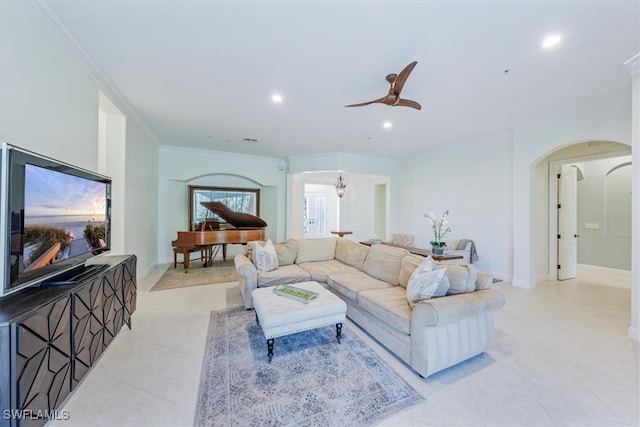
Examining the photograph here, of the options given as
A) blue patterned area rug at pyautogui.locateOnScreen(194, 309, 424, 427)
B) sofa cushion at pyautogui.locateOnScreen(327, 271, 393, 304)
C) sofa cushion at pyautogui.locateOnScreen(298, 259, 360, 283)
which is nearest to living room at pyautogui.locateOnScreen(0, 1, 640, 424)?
blue patterned area rug at pyautogui.locateOnScreen(194, 309, 424, 427)

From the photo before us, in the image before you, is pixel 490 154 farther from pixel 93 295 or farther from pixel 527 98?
pixel 93 295

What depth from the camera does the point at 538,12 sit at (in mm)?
1895

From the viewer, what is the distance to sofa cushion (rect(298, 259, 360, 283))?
11.4 ft

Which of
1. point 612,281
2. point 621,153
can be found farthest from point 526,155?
point 612,281

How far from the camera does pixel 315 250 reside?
4.23 meters

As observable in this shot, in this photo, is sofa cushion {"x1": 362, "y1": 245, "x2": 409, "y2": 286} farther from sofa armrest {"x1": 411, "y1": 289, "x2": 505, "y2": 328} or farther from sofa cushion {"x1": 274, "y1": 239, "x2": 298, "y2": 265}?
sofa cushion {"x1": 274, "y1": 239, "x2": 298, "y2": 265}

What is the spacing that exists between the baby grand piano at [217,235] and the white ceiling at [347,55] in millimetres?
2234

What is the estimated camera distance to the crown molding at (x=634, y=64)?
2400 millimetres

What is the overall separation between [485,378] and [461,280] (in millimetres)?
753

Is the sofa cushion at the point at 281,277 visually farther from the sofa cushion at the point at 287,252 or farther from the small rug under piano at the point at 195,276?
the small rug under piano at the point at 195,276

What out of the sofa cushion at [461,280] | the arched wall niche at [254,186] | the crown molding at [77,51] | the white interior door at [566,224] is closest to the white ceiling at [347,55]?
the crown molding at [77,51]

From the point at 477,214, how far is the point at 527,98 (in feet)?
7.98

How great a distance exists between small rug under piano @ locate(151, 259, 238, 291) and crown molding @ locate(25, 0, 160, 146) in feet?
9.35

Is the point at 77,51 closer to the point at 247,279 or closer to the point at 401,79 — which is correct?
the point at 247,279
